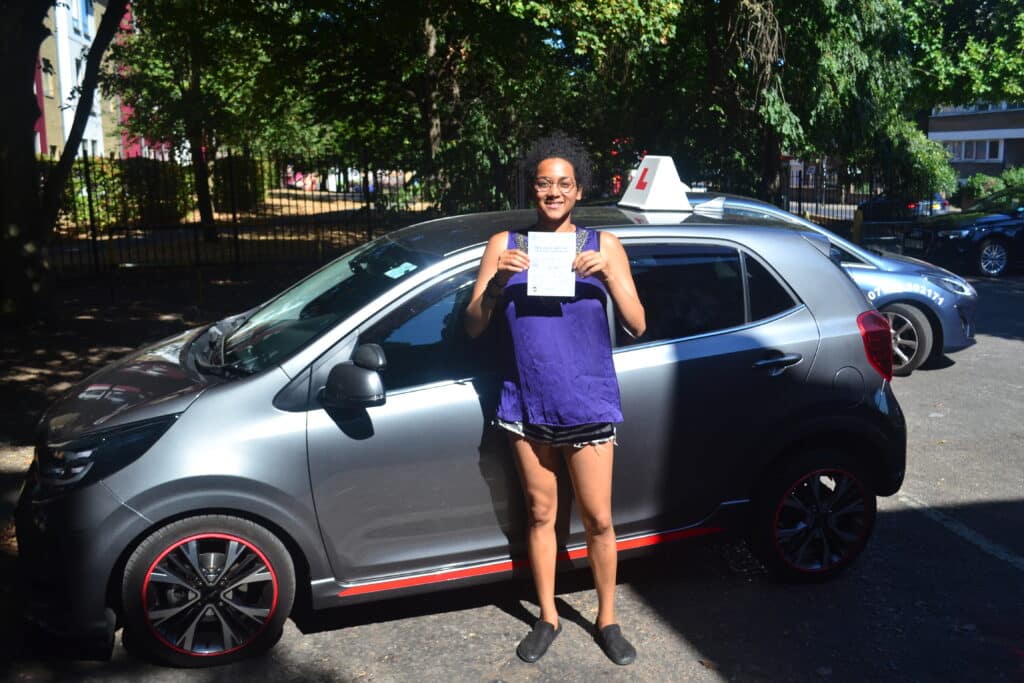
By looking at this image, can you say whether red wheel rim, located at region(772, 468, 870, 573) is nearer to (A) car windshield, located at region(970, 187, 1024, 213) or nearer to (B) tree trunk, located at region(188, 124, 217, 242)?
(A) car windshield, located at region(970, 187, 1024, 213)

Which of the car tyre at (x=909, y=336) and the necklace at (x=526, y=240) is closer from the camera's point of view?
the necklace at (x=526, y=240)

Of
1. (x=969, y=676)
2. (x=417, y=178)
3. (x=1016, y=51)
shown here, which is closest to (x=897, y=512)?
(x=969, y=676)

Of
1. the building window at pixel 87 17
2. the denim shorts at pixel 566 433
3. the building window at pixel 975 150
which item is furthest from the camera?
the building window at pixel 975 150

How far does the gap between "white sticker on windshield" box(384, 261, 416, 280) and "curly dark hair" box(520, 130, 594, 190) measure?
0.62 metres

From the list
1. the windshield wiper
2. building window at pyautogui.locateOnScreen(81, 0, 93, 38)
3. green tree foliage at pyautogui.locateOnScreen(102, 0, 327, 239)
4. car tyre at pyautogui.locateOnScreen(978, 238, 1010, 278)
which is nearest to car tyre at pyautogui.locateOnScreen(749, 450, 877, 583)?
the windshield wiper

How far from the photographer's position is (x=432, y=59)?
17.5m

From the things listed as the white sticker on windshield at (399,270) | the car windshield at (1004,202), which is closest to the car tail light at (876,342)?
the white sticker on windshield at (399,270)

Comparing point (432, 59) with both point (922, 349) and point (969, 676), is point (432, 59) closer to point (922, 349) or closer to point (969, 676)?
point (922, 349)

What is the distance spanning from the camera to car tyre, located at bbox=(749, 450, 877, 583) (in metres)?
4.41

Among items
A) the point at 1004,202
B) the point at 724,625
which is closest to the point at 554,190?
the point at 724,625

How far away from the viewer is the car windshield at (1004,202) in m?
16.5

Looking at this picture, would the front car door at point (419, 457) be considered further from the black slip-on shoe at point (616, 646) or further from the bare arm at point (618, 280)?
the bare arm at point (618, 280)

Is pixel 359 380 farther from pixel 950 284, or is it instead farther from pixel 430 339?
pixel 950 284

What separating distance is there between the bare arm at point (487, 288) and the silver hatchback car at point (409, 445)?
13.7 inches
